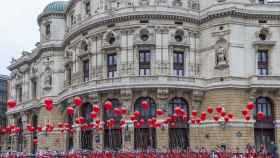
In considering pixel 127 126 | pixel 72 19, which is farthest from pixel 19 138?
pixel 127 126

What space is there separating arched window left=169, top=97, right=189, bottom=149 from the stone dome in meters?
25.7

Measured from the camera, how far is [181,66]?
5966 cm

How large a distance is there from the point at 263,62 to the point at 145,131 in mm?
15635

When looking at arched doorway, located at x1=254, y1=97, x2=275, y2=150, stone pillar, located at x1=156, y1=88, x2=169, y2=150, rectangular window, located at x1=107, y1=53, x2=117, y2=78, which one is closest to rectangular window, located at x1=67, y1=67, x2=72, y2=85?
rectangular window, located at x1=107, y1=53, x2=117, y2=78

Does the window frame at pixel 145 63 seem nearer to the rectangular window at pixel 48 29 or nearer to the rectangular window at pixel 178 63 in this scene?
the rectangular window at pixel 178 63

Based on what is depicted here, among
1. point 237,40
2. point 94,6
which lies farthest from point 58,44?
point 237,40

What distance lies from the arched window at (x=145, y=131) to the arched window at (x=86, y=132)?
22.2 ft

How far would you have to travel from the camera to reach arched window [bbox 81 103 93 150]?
61562 millimetres

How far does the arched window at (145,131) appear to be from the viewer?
5719 centimetres


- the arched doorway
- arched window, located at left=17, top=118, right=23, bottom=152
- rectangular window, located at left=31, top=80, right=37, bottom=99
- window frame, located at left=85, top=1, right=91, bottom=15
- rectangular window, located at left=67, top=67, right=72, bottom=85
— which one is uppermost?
window frame, located at left=85, top=1, right=91, bottom=15

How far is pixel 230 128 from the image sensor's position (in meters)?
55.4

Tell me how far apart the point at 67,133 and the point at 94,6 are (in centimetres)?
1725

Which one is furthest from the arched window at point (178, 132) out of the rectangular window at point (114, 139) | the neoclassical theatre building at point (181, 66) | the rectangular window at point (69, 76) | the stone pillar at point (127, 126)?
the rectangular window at point (69, 76)

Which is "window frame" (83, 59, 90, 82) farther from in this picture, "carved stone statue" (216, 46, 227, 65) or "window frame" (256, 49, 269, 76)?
"window frame" (256, 49, 269, 76)
